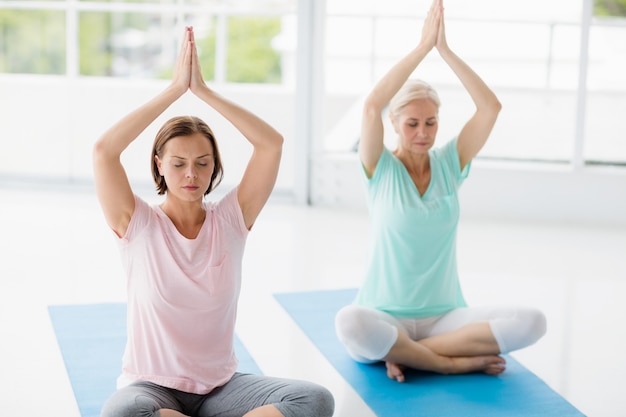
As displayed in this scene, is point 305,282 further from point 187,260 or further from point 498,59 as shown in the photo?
point 498,59

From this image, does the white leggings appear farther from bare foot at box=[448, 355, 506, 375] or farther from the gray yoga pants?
the gray yoga pants

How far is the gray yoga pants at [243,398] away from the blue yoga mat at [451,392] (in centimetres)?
43

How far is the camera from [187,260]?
263 cm

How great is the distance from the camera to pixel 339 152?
237 inches

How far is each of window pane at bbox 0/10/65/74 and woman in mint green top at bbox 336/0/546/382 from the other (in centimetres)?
331

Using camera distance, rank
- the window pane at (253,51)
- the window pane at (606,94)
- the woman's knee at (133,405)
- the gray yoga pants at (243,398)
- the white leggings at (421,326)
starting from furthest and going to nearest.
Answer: the window pane at (253,51) → the window pane at (606,94) → the white leggings at (421,326) → the gray yoga pants at (243,398) → the woman's knee at (133,405)

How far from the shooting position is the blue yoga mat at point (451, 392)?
3072 millimetres

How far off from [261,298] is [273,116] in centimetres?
203

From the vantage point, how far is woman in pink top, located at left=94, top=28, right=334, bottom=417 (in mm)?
2574

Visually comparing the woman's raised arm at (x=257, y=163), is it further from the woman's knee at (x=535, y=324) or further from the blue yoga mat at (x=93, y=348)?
the woman's knee at (x=535, y=324)

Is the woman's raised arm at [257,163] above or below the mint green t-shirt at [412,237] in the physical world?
above

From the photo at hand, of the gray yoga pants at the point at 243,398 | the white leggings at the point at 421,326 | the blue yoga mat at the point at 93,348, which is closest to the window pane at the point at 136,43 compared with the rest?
the blue yoga mat at the point at 93,348

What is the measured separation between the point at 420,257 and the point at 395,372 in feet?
1.30

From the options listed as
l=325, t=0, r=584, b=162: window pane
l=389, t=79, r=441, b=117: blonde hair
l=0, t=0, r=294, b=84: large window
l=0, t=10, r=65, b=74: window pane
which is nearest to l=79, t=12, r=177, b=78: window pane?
l=0, t=0, r=294, b=84: large window
